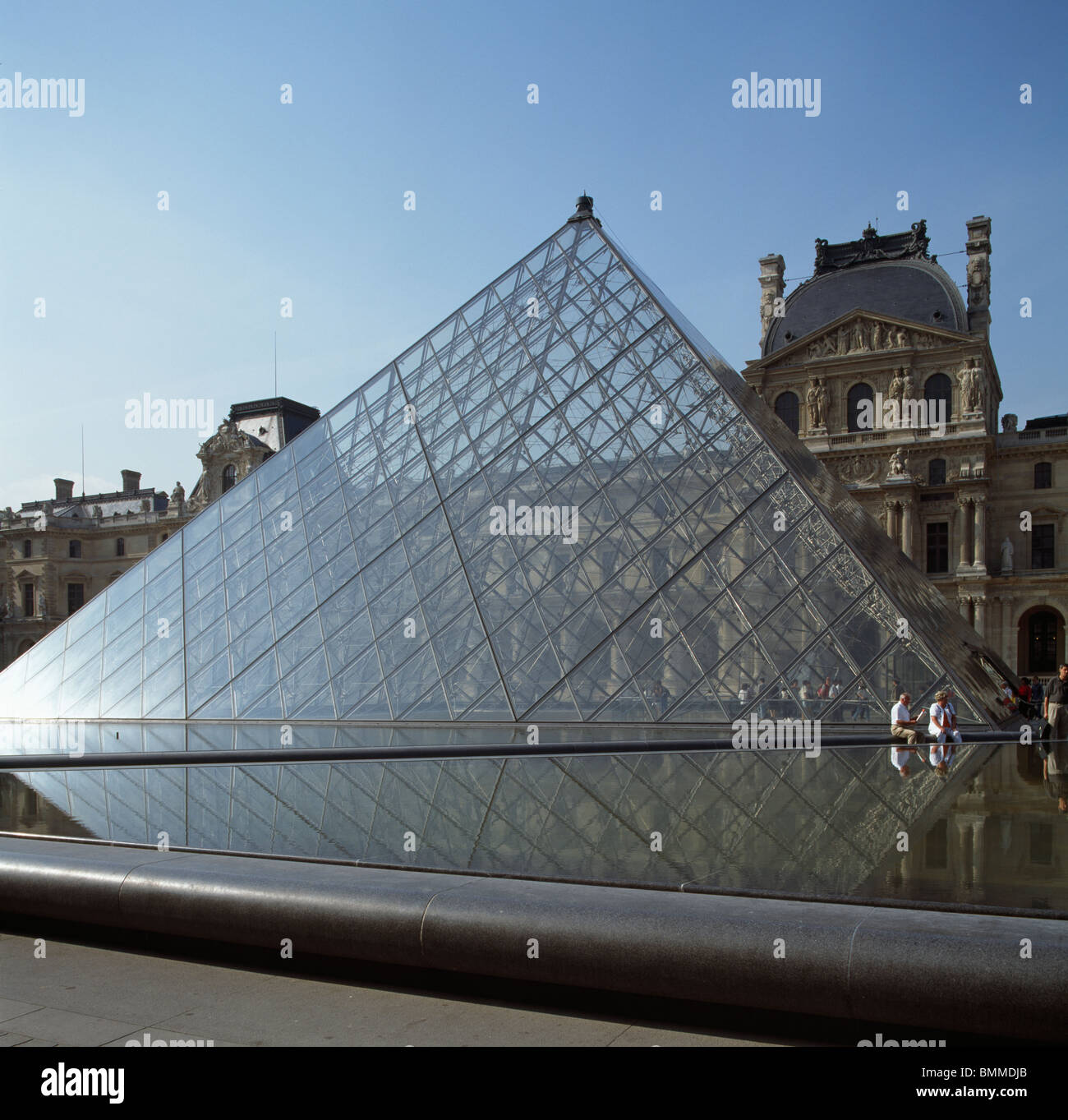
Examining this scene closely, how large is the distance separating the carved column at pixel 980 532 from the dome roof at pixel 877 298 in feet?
25.4

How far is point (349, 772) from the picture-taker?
923 cm

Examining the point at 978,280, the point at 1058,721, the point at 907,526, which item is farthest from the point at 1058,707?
the point at 978,280

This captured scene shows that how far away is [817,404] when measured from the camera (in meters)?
45.3

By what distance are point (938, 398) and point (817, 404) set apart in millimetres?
4966

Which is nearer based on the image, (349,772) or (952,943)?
(952,943)

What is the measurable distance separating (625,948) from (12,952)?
2575 mm

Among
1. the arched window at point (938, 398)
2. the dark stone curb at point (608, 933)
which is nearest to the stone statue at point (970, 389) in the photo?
the arched window at point (938, 398)

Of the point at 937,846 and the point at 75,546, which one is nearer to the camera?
the point at 937,846

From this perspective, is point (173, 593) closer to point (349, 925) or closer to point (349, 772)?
point (349, 772)

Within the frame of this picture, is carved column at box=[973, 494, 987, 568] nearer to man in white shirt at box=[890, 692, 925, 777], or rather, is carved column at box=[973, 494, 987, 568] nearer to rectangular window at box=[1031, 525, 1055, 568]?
rectangular window at box=[1031, 525, 1055, 568]

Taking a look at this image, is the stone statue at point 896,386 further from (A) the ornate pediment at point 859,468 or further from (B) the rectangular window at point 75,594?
(B) the rectangular window at point 75,594

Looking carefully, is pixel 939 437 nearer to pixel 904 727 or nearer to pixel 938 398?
pixel 938 398

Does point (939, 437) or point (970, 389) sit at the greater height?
point (970, 389)
